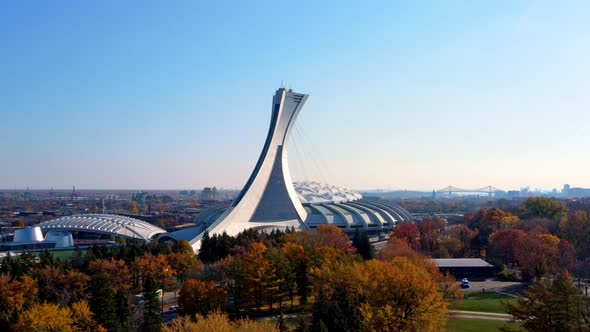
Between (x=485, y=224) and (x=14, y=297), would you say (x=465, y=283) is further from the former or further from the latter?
(x=14, y=297)

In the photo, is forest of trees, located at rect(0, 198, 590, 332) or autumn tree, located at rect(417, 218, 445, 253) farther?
autumn tree, located at rect(417, 218, 445, 253)

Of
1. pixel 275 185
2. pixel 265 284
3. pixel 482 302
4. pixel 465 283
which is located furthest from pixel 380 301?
pixel 275 185

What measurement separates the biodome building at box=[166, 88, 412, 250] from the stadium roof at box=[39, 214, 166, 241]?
4.12m

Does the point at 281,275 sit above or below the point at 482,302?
above

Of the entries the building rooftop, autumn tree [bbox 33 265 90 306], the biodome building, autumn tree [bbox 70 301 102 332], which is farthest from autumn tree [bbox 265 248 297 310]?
the biodome building

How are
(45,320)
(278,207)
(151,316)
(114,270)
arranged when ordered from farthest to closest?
(278,207), (114,270), (151,316), (45,320)

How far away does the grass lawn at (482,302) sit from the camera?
2444cm

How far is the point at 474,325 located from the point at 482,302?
4.77 meters

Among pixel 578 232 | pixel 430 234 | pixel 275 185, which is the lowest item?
pixel 430 234

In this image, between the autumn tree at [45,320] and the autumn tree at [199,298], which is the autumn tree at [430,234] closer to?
the autumn tree at [199,298]

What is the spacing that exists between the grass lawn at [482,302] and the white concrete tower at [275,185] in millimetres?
18355

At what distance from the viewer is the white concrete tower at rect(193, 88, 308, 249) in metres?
42.0

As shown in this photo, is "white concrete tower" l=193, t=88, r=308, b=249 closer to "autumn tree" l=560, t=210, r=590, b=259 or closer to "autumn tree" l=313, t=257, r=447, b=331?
"autumn tree" l=560, t=210, r=590, b=259

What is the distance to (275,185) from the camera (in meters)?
44.2
